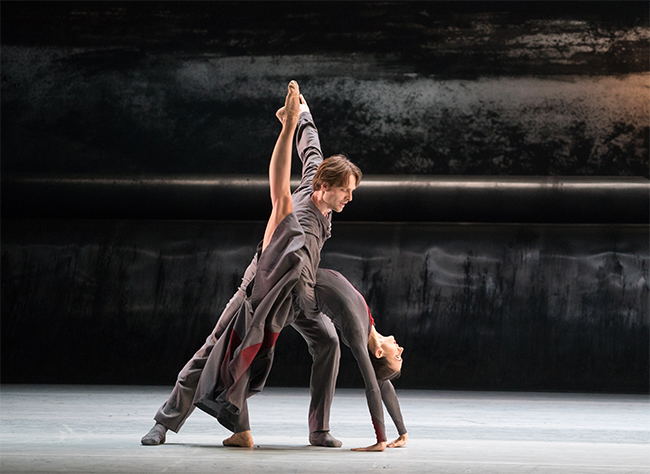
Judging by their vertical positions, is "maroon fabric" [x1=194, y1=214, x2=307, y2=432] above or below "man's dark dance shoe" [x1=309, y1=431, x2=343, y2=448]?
above

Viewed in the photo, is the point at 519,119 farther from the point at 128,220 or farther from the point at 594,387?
the point at 128,220

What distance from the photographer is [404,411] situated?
10.2 feet

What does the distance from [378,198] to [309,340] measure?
2.26 meters

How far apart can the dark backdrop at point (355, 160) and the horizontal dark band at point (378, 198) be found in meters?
0.02

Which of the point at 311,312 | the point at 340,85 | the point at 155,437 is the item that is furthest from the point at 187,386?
the point at 340,85

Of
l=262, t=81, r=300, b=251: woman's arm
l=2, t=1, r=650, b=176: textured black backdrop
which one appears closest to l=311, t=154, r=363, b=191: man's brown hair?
l=262, t=81, r=300, b=251: woman's arm

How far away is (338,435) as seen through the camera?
2387 millimetres

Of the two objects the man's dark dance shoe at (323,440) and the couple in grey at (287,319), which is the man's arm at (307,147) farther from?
the man's dark dance shoe at (323,440)

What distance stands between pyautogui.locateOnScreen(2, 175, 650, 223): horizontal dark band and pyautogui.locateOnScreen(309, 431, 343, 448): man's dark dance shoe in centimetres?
233

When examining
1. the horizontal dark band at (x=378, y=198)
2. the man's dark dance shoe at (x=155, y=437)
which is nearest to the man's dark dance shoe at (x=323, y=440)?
the man's dark dance shoe at (x=155, y=437)

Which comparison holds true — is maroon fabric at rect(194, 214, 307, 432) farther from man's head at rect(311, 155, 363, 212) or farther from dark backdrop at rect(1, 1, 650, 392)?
dark backdrop at rect(1, 1, 650, 392)

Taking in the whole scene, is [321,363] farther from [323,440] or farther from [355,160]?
[355,160]

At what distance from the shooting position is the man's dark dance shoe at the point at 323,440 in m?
2.10

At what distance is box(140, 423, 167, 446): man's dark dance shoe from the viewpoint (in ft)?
6.68
